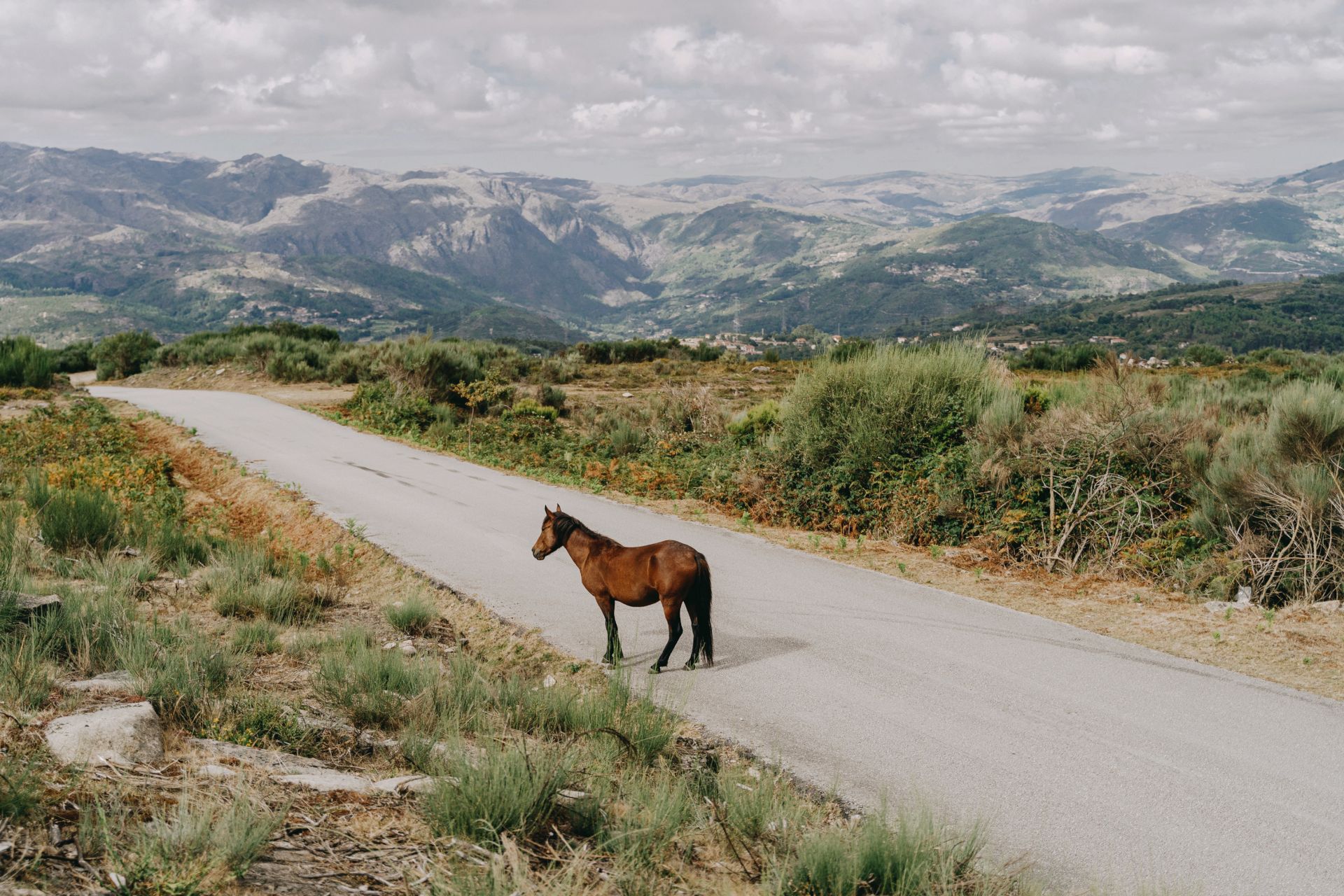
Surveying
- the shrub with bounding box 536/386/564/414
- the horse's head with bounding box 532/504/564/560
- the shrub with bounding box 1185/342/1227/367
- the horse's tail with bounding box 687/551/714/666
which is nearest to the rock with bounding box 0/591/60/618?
the horse's head with bounding box 532/504/564/560

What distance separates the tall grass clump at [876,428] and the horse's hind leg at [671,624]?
6381 mm

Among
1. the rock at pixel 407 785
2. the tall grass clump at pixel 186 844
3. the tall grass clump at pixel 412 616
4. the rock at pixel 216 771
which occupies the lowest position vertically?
the tall grass clump at pixel 412 616

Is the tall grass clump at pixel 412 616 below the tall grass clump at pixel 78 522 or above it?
below

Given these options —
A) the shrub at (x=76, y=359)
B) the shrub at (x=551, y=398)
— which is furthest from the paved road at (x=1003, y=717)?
the shrub at (x=76, y=359)

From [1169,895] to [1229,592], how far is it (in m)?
6.40

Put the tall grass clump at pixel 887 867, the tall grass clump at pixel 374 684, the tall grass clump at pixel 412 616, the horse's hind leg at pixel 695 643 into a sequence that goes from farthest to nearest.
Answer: the tall grass clump at pixel 412 616, the horse's hind leg at pixel 695 643, the tall grass clump at pixel 374 684, the tall grass clump at pixel 887 867

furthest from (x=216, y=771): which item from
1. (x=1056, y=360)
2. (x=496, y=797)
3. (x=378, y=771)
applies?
(x=1056, y=360)

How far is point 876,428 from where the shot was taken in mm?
12352

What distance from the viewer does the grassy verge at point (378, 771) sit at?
3174 millimetres

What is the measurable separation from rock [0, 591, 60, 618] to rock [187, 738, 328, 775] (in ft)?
7.95

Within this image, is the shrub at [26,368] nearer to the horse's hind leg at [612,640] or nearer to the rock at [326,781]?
the horse's hind leg at [612,640]

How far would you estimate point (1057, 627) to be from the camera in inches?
309

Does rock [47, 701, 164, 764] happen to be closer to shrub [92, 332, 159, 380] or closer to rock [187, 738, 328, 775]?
rock [187, 738, 328, 775]

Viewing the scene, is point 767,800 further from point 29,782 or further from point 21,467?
point 21,467
